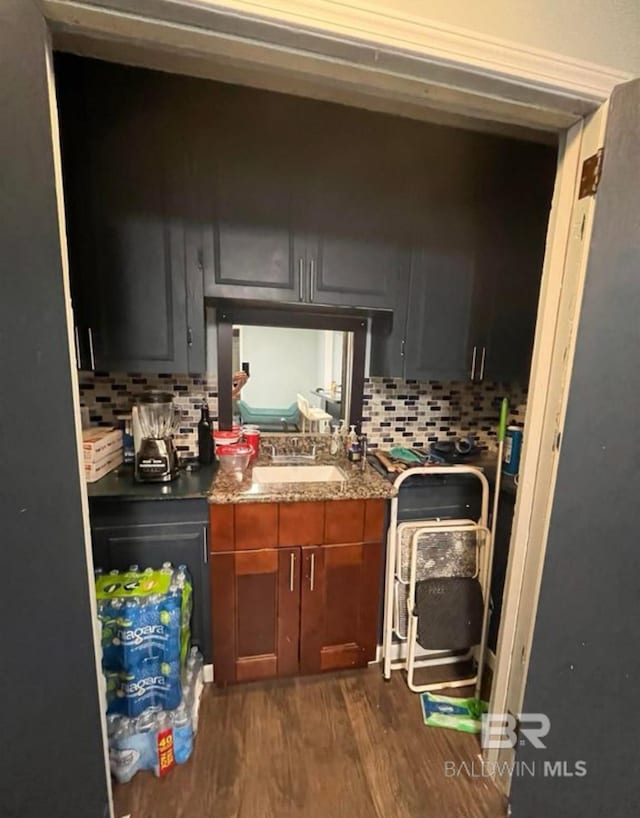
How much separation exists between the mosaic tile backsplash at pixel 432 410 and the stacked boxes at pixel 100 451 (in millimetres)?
1178

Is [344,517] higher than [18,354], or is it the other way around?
[18,354]

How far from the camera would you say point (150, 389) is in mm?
1687

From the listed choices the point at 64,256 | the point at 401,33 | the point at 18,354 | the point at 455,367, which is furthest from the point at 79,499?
the point at 455,367

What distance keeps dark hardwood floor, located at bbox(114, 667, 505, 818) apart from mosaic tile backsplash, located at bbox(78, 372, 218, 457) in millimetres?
1108

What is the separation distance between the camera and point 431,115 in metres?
1.06

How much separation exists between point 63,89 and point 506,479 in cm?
223

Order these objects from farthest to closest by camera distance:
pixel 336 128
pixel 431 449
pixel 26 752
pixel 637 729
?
pixel 431 449, pixel 336 128, pixel 637 729, pixel 26 752

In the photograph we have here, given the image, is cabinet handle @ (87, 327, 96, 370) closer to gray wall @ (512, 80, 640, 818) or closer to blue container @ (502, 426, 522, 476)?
gray wall @ (512, 80, 640, 818)

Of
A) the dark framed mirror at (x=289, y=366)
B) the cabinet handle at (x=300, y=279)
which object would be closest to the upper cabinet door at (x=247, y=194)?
the cabinet handle at (x=300, y=279)

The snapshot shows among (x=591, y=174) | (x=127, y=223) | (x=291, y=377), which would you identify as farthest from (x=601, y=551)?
(x=127, y=223)

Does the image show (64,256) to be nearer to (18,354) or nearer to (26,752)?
(18,354)

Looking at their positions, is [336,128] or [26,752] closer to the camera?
[26,752]

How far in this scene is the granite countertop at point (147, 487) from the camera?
1.33m

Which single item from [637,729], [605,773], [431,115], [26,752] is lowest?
[605,773]
